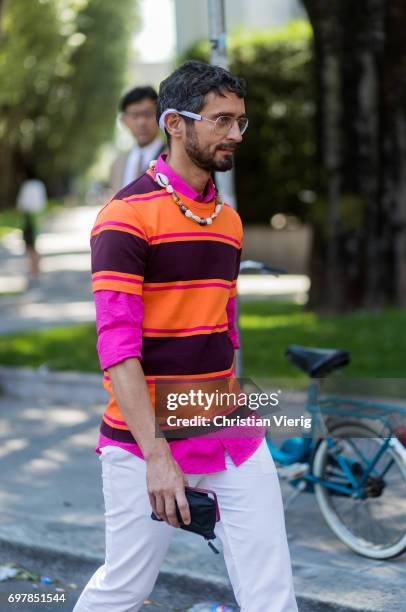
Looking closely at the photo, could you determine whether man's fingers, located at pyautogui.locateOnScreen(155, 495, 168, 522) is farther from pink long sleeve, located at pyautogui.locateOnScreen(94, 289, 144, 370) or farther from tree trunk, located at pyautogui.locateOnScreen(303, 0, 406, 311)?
tree trunk, located at pyautogui.locateOnScreen(303, 0, 406, 311)

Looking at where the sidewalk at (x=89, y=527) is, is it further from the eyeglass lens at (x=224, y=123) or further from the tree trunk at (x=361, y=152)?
the tree trunk at (x=361, y=152)

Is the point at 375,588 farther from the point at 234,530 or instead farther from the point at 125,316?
the point at 125,316

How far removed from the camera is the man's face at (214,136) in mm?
3014

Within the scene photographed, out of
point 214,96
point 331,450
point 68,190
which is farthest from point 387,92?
point 68,190

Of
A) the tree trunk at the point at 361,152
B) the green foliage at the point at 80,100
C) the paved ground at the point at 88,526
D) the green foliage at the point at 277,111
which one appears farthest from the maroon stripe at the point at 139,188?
the green foliage at the point at 80,100

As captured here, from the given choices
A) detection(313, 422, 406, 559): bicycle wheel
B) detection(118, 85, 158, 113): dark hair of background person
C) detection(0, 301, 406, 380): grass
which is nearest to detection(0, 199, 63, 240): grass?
detection(0, 301, 406, 380): grass

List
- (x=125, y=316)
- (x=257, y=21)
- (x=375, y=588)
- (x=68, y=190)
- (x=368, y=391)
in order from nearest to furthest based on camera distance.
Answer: (x=125, y=316)
(x=375, y=588)
(x=368, y=391)
(x=257, y=21)
(x=68, y=190)

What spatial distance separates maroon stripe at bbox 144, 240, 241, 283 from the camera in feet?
9.82

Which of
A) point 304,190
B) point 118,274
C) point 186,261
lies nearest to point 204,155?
point 186,261

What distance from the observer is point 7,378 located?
30.4 ft

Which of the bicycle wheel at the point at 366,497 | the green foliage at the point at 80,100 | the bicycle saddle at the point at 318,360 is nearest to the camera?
the bicycle wheel at the point at 366,497

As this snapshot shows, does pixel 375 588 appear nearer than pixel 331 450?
Yes

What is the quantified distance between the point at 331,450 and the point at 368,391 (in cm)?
212

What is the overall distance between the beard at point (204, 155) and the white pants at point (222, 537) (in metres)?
0.84
